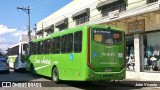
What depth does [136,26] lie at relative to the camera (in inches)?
861

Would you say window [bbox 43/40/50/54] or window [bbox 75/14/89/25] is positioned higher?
window [bbox 75/14/89/25]

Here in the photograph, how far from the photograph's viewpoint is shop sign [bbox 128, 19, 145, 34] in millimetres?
21255

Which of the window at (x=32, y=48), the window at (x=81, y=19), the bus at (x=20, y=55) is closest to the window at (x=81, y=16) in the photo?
the window at (x=81, y=19)

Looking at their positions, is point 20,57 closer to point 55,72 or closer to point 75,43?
point 55,72

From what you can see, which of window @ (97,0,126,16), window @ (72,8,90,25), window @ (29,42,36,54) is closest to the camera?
window @ (29,42,36,54)

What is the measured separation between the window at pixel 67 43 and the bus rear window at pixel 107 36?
172 cm

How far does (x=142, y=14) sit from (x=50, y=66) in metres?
7.09

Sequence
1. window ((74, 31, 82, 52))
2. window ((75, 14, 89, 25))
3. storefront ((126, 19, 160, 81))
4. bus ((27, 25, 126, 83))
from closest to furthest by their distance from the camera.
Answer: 1. bus ((27, 25, 126, 83))
2. window ((74, 31, 82, 52))
3. storefront ((126, 19, 160, 81))
4. window ((75, 14, 89, 25))

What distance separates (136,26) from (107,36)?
725 cm

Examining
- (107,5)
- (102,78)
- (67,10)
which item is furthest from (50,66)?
(67,10)

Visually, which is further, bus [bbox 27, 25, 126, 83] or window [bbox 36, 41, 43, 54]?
window [bbox 36, 41, 43, 54]

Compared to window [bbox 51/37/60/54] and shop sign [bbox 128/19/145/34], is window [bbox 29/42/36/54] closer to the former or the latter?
window [bbox 51/37/60/54]

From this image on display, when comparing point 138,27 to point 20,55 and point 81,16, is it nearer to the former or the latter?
point 81,16

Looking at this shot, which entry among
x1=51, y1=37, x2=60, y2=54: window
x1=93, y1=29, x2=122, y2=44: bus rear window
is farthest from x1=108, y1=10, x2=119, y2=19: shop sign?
x1=93, y1=29, x2=122, y2=44: bus rear window
